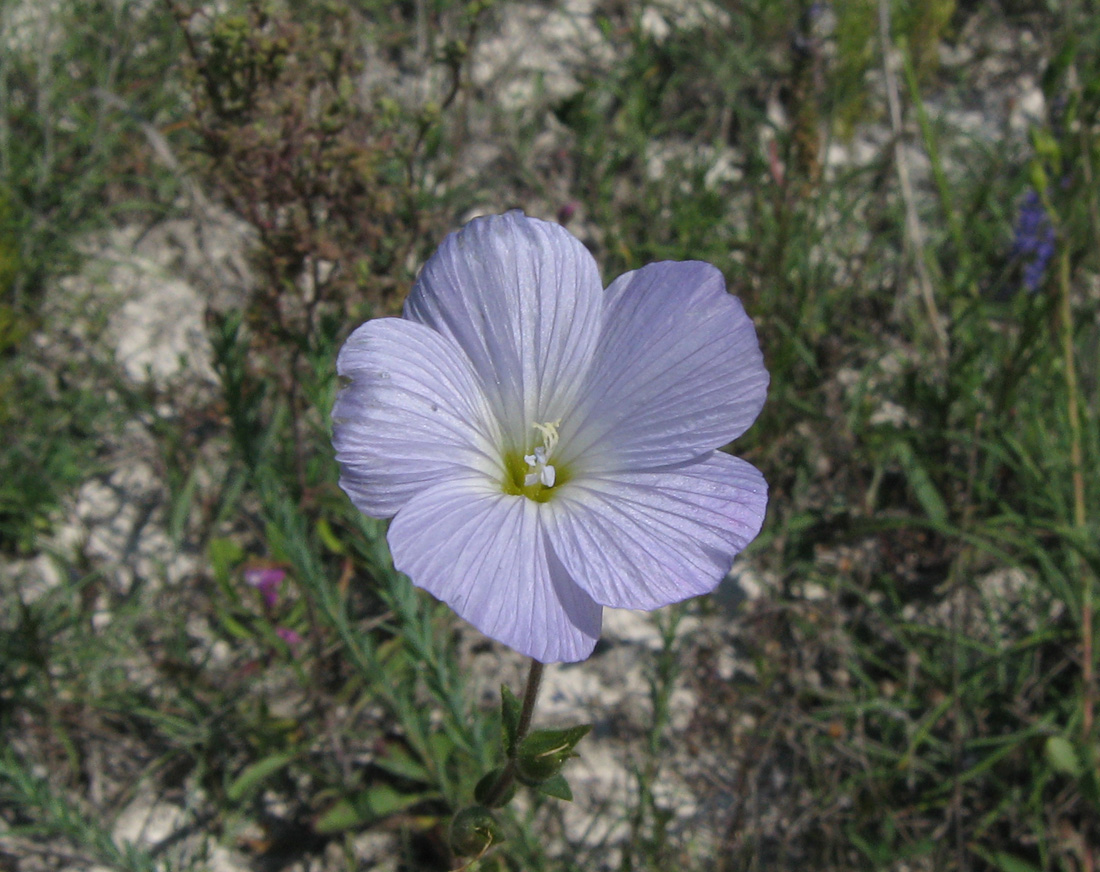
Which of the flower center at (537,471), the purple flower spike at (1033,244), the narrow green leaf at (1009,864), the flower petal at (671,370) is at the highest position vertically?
the purple flower spike at (1033,244)

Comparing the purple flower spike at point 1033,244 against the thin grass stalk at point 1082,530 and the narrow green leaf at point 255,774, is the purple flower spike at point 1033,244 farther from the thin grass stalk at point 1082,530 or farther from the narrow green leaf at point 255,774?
the narrow green leaf at point 255,774

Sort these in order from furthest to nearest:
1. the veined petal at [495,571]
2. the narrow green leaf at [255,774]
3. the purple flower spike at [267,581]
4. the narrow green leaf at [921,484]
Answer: the narrow green leaf at [921,484], the purple flower spike at [267,581], the narrow green leaf at [255,774], the veined petal at [495,571]

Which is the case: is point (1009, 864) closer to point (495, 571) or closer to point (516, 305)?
point (495, 571)

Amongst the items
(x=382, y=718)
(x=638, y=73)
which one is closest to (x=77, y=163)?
(x=638, y=73)

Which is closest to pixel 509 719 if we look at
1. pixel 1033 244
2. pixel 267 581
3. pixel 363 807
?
pixel 363 807

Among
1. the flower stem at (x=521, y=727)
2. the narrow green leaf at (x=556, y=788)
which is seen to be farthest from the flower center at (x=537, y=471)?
the narrow green leaf at (x=556, y=788)
